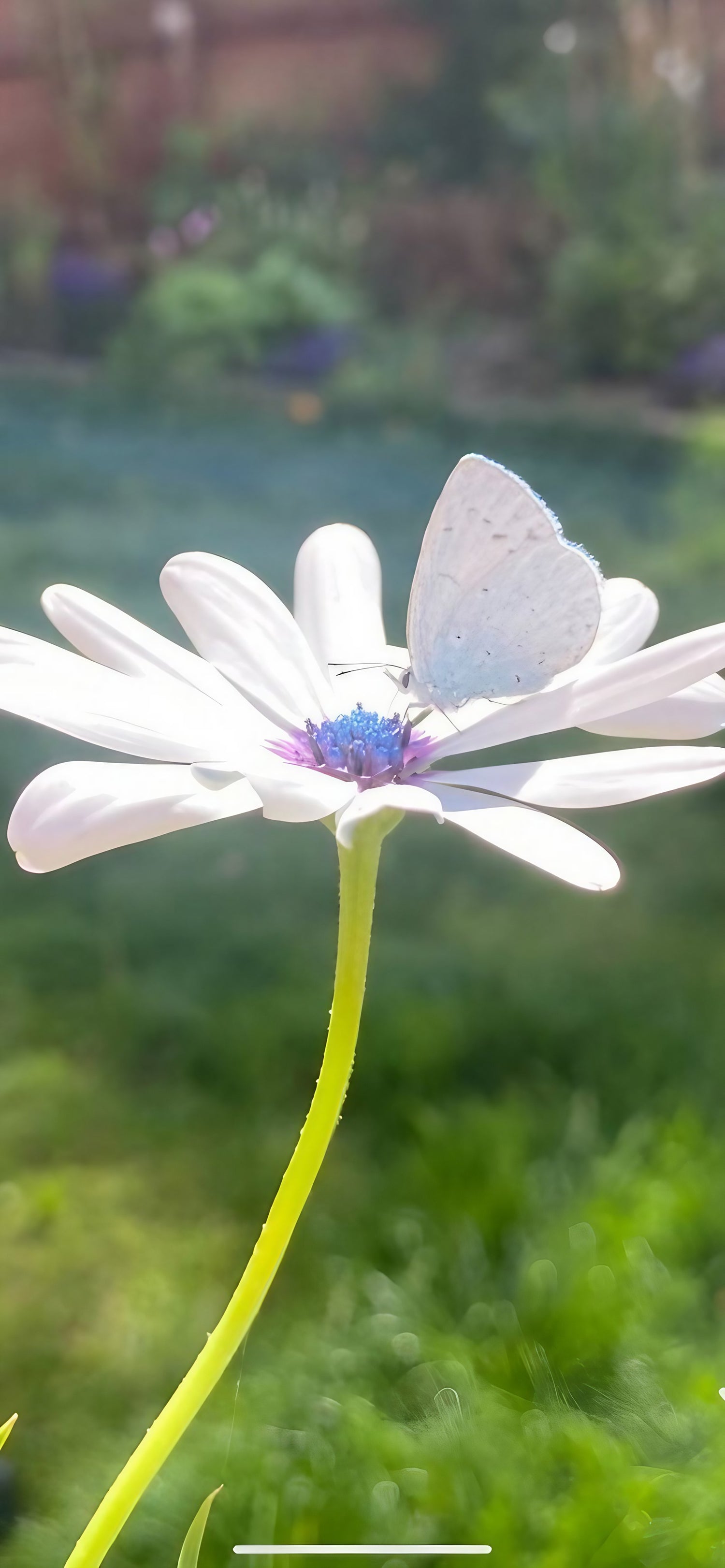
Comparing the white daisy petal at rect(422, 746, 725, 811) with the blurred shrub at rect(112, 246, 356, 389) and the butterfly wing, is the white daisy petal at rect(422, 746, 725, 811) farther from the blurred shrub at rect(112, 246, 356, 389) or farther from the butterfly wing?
the blurred shrub at rect(112, 246, 356, 389)

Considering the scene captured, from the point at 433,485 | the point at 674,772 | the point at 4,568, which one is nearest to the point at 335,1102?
the point at 674,772

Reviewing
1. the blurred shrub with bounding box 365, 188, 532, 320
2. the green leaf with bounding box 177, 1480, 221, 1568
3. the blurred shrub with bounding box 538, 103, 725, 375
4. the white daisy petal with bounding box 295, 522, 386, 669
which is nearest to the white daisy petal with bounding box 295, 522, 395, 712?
the white daisy petal with bounding box 295, 522, 386, 669

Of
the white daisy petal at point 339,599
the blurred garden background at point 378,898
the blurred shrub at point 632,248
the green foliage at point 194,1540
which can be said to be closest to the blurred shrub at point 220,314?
the blurred garden background at point 378,898

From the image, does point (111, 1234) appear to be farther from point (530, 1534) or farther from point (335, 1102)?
point (335, 1102)

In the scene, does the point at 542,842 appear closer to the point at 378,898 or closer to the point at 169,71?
the point at 378,898

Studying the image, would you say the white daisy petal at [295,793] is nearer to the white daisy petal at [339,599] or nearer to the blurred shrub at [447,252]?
the white daisy petal at [339,599]
